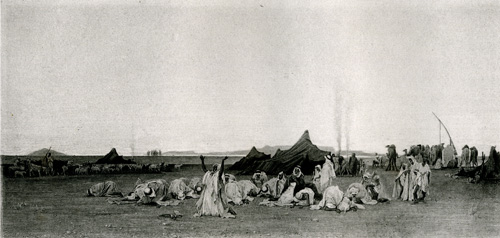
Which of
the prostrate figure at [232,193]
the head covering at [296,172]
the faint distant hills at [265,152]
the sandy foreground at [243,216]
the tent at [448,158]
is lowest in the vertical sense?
the sandy foreground at [243,216]

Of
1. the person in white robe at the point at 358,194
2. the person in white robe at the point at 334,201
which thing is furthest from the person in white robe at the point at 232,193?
the person in white robe at the point at 358,194

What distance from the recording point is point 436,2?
12164 millimetres

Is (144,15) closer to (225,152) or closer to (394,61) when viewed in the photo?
(225,152)

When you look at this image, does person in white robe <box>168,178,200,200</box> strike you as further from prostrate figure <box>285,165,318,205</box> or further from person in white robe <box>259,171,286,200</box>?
prostrate figure <box>285,165,318,205</box>

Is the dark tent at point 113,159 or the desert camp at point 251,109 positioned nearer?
the desert camp at point 251,109

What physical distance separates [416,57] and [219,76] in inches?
174

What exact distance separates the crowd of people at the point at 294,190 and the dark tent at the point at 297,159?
0.43 ft

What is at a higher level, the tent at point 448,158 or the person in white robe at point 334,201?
the tent at point 448,158

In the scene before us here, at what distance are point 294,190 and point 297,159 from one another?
0.68m

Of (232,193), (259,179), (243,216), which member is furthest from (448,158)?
(232,193)

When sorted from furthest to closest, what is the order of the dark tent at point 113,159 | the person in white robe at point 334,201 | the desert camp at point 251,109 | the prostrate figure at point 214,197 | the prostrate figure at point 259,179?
the dark tent at point 113,159 → the prostrate figure at point 259,179 → the desert camp at point 251,109 → the person in white robe at point 334,201 → the prostrate figure at point 214,197

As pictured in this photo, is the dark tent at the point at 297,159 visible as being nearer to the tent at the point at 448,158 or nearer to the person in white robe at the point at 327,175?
the person in white robe at the point at 327,175

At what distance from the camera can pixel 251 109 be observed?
39.4 feet

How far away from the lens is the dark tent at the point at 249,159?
11828mm
